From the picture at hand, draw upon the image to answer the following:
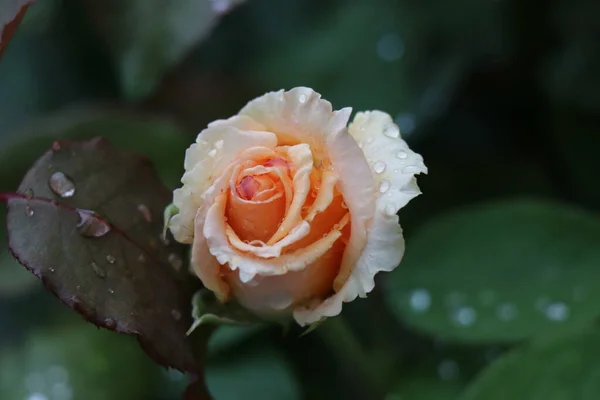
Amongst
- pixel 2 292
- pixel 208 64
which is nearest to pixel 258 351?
pixel 2 292

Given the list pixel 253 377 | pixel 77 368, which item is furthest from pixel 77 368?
pixel 253 377

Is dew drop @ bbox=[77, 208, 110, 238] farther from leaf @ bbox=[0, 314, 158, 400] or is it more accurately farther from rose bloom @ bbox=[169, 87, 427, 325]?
leaf @ bbox=[0, 314, 158, 400]

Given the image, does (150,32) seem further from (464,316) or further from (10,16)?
(464,316)

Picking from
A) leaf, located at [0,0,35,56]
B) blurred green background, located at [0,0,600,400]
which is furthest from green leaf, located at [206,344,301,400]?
leaf, located at [0,0,35,56]

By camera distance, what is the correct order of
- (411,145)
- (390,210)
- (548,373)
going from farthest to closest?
(411,145) < (548,373) < (390,210)

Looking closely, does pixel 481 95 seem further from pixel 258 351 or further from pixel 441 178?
pixel 258 351

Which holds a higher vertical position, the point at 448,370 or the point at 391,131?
the point at 391,131
